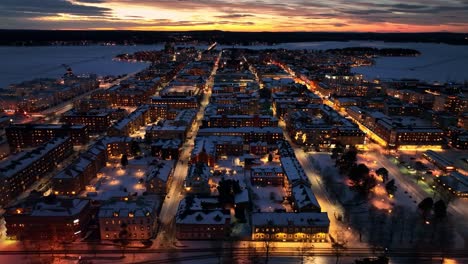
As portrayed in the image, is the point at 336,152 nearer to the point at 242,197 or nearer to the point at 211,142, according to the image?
the point at 211,142

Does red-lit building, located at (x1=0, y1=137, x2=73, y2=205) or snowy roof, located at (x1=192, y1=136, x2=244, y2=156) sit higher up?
snowy roof, located at (x1=192, y1=136, x2=244, y2=156)

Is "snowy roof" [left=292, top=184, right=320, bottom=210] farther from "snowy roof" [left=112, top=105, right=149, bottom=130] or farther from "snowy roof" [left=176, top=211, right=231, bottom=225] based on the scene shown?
"snowy roof" [left=112, top=105, right=149, bottom=130]

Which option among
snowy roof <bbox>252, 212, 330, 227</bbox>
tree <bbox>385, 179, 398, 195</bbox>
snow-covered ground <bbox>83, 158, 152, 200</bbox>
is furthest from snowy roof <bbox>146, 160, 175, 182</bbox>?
Result: tree <bbox>385, 179, 398, 195</bbox>

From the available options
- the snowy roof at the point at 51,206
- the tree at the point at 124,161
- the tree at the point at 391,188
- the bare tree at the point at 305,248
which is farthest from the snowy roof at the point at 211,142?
the tree at the point at 391,188

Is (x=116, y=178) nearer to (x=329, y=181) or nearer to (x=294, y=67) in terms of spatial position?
(x=329, y=181)

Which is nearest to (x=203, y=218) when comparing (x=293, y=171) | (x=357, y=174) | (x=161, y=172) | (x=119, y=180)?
(x=161, y=172)

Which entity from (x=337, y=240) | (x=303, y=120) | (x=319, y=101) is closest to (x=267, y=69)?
(x=319, y=101)

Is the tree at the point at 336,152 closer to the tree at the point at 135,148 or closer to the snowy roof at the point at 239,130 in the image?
the snowy roof at the point at 239,130

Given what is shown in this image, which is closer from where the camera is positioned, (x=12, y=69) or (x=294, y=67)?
(x=12, y=69)
